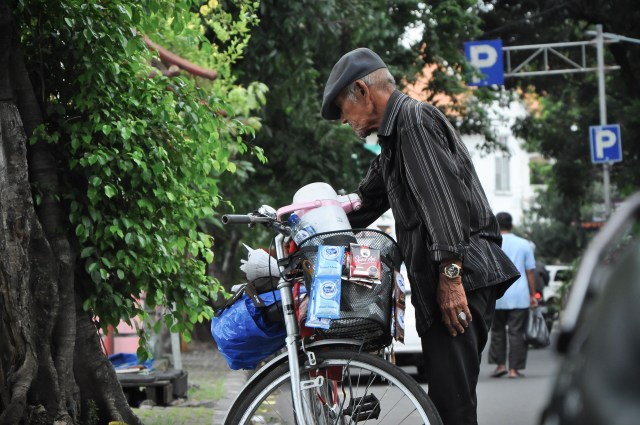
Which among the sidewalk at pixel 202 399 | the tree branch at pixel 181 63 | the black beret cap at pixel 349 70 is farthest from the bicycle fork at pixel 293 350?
the tree branch at pixel 181 63

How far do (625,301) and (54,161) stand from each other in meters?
5.40

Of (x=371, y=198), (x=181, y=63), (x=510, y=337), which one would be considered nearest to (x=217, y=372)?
(x=510, y=337)

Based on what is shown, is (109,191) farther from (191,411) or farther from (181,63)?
(181,63)

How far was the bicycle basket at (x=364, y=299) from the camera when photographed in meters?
→ 4.51

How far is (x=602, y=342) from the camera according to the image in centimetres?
194

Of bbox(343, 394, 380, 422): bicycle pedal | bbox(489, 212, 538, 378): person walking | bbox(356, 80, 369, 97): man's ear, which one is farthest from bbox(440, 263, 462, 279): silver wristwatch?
bbox(489, 212, 538, 378): person walking

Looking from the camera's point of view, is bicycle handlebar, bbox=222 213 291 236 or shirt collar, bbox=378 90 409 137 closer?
bicycle handlebar, bbox=222 213 291 236

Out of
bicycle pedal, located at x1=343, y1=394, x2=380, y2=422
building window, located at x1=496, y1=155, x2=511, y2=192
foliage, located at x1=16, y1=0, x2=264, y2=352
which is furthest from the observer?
building window, located at x1=496, y1=155, x2=511, y2=192

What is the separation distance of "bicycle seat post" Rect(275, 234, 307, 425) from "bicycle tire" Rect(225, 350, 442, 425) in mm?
41

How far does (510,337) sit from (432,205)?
33.0ft

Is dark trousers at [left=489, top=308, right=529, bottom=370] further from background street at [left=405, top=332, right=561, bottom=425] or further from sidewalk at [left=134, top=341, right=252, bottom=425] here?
sidewalk at [left=134, top=341, right=252, bottom=425]

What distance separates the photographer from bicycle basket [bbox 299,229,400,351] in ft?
14.8

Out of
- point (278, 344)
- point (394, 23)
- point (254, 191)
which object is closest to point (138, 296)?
point (278, 344)

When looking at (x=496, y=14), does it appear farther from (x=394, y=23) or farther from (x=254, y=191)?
(x=254, y=191)
